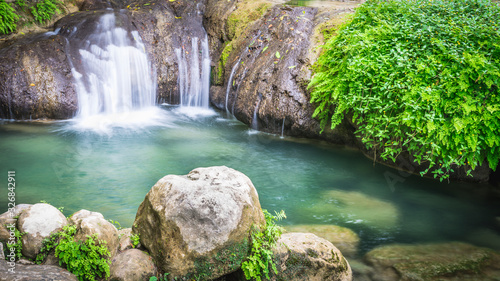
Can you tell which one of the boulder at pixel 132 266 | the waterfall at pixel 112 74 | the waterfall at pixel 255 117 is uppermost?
the waterfall at pixel 112 74

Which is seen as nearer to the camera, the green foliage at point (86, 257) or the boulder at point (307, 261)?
the green foliage at point (86, 257)

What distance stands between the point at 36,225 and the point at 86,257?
2.38 ft

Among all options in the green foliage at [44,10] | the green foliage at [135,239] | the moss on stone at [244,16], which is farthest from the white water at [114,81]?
the green foliage at [135,239]

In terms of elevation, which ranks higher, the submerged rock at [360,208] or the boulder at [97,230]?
the boulder at [97,230]

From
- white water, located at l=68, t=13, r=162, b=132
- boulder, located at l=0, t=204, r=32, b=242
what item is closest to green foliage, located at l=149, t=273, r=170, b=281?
boulder, located at l=0, t=204, r=32, b=242

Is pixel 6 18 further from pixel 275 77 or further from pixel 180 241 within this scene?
pixel 180 241

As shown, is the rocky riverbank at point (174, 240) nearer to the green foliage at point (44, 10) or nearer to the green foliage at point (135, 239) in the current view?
the green foliage at point (135, 239)

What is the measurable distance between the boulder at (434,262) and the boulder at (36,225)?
362cm

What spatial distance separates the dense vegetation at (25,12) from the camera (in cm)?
1118

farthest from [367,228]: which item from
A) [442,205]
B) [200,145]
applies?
[200,145]

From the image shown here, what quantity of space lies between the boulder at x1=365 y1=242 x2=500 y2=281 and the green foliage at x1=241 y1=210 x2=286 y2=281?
1.38m

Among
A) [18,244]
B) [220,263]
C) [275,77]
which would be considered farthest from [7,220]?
[275,77]

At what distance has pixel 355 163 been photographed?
26.4 feet

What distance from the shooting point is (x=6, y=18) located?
1113cm
